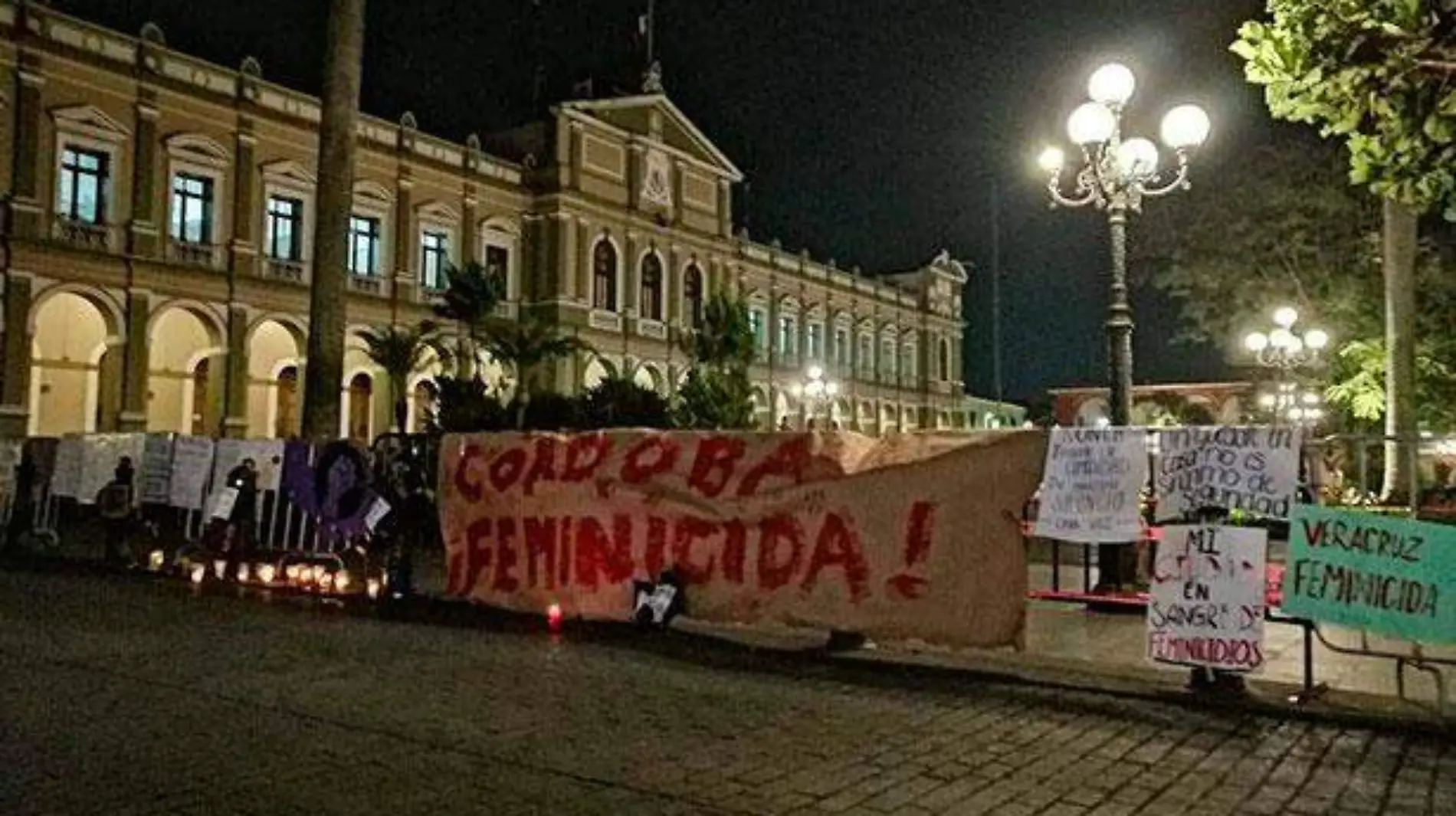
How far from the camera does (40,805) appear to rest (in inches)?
203

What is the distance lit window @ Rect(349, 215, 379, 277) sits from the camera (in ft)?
124

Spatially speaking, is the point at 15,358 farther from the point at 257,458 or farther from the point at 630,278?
the point at 630,278

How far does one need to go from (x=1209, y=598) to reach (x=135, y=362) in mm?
29844

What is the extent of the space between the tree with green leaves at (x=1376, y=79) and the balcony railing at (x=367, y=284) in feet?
113

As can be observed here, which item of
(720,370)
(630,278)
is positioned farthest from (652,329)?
(720,370)

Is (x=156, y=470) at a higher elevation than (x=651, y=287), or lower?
lower

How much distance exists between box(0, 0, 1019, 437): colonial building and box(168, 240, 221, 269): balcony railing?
64 mm

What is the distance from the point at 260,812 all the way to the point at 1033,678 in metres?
5.48

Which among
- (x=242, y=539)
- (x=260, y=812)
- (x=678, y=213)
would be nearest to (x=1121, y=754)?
(x=260, y=812)

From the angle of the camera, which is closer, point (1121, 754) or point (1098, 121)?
point (1121, 754)

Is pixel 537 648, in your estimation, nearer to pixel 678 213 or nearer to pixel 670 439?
pixel 670 439

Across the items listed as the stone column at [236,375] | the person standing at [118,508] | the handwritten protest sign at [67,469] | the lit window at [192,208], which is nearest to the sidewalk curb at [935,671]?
the person standing at [118,508]

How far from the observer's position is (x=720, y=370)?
42906mm

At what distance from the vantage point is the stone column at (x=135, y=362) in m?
30.5
